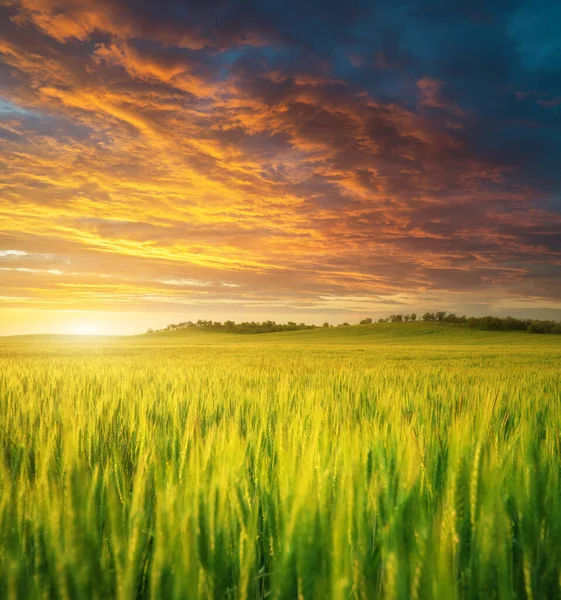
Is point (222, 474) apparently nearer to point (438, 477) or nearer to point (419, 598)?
point (419, 598)

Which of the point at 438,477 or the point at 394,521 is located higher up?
the point at 394,521

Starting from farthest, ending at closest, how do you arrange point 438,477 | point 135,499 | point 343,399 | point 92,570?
point 343,399 < point 438,477 < point 135,499 < point 92,570

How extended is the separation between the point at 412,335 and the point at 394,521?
5708 centimetres

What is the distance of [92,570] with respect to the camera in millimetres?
906

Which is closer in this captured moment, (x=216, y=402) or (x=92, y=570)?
(x=92, y=570)

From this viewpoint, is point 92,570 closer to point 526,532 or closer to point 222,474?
point 222,474

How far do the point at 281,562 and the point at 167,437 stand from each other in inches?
61.1

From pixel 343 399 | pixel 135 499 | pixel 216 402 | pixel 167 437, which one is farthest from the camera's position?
pixel 343 399

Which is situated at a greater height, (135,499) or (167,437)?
(135,499)

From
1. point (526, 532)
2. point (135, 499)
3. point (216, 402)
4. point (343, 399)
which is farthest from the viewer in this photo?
point (343, 399)

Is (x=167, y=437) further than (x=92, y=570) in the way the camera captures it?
Yes

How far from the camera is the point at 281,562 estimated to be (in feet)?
3.04

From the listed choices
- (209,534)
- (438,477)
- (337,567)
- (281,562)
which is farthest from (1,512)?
(438,477)

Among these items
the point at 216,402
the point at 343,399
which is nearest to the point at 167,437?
the point at 216,402
